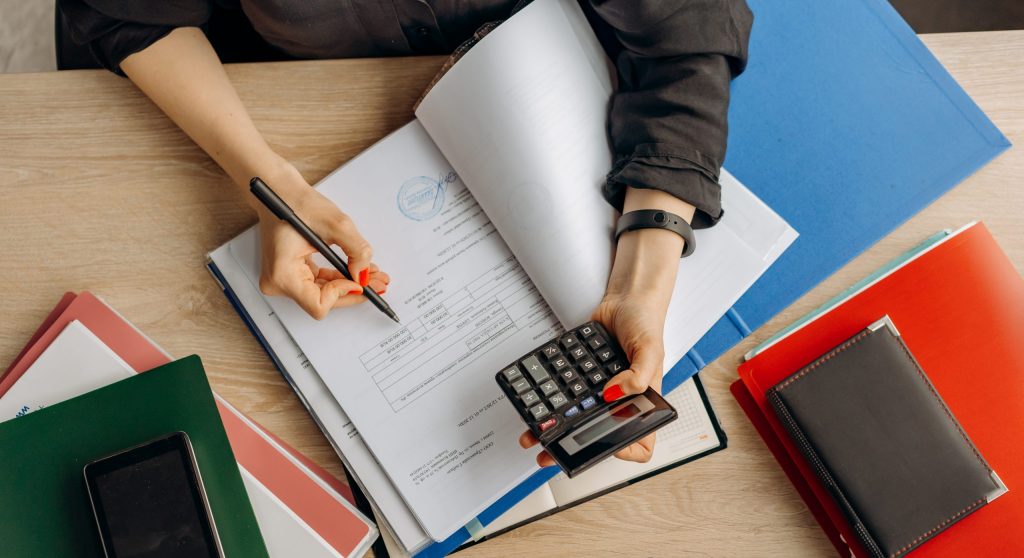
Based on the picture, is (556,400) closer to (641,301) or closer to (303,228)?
(641,301)

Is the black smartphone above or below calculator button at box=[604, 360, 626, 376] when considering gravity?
above

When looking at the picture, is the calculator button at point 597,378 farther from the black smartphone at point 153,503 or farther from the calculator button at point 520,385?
the black smartphone at point 153,503

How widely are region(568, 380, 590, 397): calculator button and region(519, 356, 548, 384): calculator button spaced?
1.0 inches

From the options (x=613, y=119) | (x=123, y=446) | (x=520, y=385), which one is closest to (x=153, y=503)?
(x=123, y=446)

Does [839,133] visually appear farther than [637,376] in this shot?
Yes

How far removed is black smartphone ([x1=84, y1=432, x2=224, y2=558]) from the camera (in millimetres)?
545

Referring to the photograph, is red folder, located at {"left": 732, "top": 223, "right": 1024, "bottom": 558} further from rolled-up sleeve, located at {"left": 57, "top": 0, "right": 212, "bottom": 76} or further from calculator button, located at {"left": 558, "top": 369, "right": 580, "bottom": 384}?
rolled-up sleeve, located at {"left": 57, "top": 0, "right": 212, "bottom": 76}

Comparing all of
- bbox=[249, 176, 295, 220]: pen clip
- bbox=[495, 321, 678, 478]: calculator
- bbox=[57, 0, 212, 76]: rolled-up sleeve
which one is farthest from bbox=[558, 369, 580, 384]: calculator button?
bbox=[57, 0, 212, 76]: rolled-up sleeve

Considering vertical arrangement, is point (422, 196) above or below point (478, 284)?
above

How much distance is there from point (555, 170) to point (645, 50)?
14 centimetres

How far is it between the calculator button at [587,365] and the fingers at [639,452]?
0.08m

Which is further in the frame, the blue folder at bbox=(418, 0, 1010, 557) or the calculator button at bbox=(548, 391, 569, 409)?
the blue folder at bbox=(418, 0, 1010, 557)

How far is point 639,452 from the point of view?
2.00ft

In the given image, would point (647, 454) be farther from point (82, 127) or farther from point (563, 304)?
point (82, 127)
